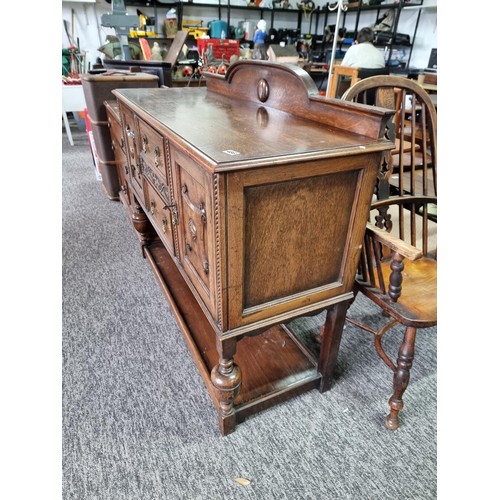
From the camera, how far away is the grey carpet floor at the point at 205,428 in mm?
1126

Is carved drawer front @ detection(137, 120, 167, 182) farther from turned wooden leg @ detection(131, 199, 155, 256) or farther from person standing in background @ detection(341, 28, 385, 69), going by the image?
person standing in background @ detection(341, 28, 385, 69)

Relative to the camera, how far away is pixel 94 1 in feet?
16.1

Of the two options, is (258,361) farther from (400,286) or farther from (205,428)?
(400,286)

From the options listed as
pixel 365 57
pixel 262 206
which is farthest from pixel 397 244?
pixel 365 57

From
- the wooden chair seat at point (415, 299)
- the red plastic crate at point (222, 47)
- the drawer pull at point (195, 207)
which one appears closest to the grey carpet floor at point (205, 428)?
the wooden chair seat at point (415, 299)

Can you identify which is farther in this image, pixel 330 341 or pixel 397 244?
pixel 330 341

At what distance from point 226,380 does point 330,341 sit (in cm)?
41

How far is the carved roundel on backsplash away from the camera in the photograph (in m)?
1.29

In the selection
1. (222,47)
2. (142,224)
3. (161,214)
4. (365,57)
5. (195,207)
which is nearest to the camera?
(195,207)

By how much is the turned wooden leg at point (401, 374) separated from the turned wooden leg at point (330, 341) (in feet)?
0.67

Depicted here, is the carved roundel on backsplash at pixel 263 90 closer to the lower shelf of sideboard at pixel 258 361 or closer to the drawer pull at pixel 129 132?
the drawer pull at pixel 129 132

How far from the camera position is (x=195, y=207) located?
3.20 feet

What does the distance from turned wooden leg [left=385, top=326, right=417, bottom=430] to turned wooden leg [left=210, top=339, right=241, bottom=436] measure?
0.53m

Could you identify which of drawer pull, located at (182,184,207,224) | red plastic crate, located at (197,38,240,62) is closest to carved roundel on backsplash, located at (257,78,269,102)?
drawer pull, located at (182,184,207,224)
